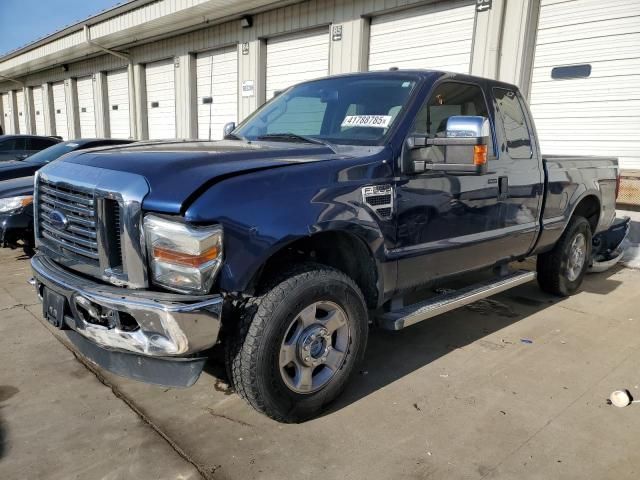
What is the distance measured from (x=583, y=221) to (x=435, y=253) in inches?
105

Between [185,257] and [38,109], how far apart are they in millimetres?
29321

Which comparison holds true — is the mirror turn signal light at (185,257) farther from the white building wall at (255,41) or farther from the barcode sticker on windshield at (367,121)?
the white building wall at (255,41)

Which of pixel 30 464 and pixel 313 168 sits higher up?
pixel 313 168

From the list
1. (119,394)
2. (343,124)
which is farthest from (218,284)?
(343,124)

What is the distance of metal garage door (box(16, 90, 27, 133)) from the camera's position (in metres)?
28.6

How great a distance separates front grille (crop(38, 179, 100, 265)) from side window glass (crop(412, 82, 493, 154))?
197 cm

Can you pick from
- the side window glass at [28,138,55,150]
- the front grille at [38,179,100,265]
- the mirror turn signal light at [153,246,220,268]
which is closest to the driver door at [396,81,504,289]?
the mirror turn signal light at [153,246,220,268]

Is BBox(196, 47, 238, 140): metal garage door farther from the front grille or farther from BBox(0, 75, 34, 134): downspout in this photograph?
BBox(0, 75, 34, 134): downspout

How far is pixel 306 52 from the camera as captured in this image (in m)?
11.3

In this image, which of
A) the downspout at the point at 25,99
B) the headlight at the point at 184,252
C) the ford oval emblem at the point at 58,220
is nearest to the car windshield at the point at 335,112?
the headlight at the point at 184,252

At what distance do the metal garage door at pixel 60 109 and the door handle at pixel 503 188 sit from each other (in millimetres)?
23500

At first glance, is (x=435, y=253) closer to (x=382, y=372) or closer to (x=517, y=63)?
(x=382, y=372)

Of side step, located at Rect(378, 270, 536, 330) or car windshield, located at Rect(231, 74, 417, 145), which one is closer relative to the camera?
side step, located at Rect(378, 270, 536, 330)

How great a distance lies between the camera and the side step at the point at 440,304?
307 centimetres
